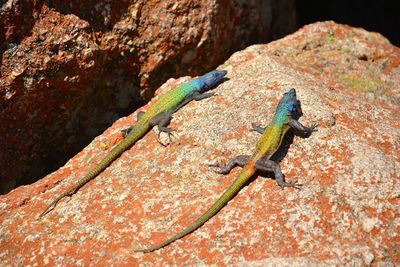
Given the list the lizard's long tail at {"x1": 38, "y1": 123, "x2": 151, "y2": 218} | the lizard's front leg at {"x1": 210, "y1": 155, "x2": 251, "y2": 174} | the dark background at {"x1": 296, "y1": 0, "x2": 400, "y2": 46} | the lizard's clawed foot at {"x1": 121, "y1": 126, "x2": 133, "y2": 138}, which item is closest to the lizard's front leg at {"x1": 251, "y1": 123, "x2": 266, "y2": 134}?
the lizard's front leg at {"x1": 210, "y1": 155, "x2": 251, "y2": 174}

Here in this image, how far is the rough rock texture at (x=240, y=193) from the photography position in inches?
190

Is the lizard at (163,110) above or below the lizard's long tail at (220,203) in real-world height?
above

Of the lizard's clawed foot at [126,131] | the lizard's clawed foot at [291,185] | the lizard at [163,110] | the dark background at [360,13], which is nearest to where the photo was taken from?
the lizard's clawed foot at [291,185]

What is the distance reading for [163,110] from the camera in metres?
6.67

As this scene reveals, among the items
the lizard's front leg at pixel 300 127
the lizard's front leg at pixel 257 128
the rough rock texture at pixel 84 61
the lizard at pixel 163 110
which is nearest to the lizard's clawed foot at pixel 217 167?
the lizard's front leg at pixel 257 128

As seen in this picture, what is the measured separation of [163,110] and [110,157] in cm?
107

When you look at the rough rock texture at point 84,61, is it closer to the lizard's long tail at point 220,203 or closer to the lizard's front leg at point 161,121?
the lizard's front leg at point 161,121

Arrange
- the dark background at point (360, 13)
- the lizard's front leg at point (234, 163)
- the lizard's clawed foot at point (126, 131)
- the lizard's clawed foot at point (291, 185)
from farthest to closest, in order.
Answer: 1. the dark background at point (360, 13)
2. the lizard's clawed foot at point (126, 131)
3. the lizard's front leg at point (234, 163)
4. the lizard's clawed foot at point (291, 185)

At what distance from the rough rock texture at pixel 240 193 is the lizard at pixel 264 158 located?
0.09 m

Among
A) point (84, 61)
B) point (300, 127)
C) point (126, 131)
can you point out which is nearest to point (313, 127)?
point (300, 127)

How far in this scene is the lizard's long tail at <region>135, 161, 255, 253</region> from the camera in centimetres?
491

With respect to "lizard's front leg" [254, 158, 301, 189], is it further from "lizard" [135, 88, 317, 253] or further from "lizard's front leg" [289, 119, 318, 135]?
"lizard's front leg" [289, 119, 318, 135]

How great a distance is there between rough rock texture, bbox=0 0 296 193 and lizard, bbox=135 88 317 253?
1.99m

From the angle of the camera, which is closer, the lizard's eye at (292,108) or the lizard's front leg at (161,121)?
the lizard's eye at (292,108)
